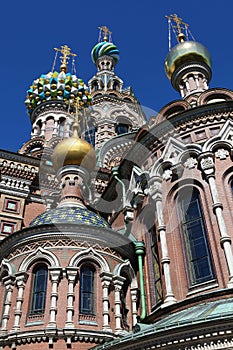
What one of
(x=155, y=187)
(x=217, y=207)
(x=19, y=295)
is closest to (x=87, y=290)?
(x=19, y=295)

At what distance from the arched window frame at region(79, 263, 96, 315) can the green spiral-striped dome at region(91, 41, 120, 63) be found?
76.6 ft

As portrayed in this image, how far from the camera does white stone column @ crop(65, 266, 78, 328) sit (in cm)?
895

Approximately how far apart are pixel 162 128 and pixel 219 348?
5617 millimetres

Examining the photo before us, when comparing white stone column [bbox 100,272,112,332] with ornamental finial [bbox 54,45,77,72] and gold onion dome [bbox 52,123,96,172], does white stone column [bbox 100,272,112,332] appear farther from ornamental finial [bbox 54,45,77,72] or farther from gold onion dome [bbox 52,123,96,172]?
ornamental finial [bbox 54,45,77,72]

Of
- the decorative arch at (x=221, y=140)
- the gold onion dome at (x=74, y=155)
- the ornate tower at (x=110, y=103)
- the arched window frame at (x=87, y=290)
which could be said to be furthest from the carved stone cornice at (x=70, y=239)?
the ornate tower at (x=110, y=103)

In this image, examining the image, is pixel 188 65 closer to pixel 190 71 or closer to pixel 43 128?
pixel 190 71

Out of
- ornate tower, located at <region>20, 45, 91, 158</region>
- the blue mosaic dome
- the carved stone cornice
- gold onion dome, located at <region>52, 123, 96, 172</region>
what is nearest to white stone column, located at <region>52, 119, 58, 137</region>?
ornate tower, located at <region>20, 45, 91, 158</region>

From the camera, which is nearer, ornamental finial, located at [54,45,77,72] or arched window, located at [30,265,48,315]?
arched window, located at [30,265,48,315]

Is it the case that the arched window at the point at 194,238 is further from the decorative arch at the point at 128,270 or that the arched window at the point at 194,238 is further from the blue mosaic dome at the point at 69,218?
the blue mosaic dome at the point at 69,218

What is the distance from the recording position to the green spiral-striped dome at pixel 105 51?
3098cm

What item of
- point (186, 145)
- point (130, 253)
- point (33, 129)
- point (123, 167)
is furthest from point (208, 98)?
point (33, 129)

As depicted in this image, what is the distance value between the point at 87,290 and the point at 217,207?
128 inches

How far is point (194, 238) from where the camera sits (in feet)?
29.9

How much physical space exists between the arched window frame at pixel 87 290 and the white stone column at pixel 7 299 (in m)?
1.49
